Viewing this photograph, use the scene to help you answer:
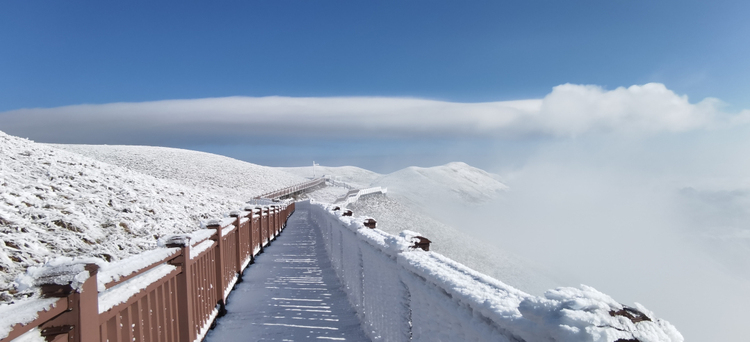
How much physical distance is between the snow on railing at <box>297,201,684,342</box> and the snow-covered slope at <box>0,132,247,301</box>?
22.0 feet

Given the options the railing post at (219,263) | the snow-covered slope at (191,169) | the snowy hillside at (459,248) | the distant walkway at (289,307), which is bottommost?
the snowy hillside at (459,248)

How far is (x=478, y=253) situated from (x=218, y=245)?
42.3 m

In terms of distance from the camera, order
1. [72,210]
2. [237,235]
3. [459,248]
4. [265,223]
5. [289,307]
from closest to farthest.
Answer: [289,307], [237,235], [72,210], [265,223], [459,248]

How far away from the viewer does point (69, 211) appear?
38.9ft

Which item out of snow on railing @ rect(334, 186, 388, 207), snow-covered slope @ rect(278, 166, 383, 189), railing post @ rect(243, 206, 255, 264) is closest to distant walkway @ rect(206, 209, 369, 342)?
railing post @ rect(243, 206, 255, 264)

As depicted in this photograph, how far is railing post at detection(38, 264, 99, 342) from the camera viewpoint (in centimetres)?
201

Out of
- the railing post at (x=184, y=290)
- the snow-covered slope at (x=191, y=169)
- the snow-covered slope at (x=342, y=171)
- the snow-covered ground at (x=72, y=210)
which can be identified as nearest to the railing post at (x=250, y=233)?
the snow-covered ground at (x=72, y=210)

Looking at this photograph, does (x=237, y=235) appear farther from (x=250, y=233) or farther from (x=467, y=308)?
(x=467, y=308)

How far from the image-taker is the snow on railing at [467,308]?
60.5 inches

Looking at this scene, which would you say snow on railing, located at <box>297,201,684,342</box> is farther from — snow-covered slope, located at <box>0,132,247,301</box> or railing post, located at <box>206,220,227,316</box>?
snow-covered slope, located at <box>0,132,247,301</box>

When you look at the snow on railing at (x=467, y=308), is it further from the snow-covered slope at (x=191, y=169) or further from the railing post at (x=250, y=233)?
the snow-covered slope at (x=191, y=169)

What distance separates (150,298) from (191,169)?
76692mm

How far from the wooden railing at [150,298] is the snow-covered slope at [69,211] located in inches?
147

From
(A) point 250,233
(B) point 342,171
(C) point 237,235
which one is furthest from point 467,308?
(B) point 342,171
